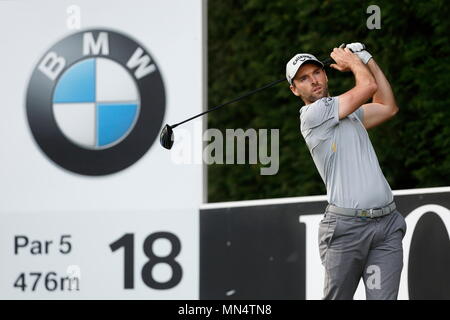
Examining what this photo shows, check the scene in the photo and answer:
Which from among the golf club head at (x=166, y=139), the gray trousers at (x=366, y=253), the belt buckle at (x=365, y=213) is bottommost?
the gray trousers at (x=366, y=253)

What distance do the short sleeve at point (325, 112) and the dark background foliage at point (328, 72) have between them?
218cm

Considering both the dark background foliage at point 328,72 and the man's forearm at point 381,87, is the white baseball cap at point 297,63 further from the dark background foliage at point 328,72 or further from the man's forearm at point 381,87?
the dark background foliage at point 328,72

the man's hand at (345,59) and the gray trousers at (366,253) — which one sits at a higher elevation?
the man's hand at (345,59)

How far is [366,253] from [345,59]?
756 mm

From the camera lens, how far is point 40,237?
6578 millimetres

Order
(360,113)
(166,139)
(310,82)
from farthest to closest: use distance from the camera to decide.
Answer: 1. (166,139)
2. (360,113)
3. (310,82)

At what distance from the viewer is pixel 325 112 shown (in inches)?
176

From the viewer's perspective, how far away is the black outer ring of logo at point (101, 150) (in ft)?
20.9

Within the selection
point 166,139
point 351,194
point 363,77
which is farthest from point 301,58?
point 166,139

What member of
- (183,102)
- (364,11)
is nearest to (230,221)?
(183,102)

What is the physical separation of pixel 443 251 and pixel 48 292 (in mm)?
2372

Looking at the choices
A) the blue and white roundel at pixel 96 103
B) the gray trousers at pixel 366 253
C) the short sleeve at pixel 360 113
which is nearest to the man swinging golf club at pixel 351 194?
the gray trousers at pixel 366 253

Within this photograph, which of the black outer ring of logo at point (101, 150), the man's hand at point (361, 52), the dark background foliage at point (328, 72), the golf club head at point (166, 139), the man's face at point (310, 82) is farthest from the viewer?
the dark background foliage at point (328, 72)

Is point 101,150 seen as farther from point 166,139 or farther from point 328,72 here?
point 328,72
